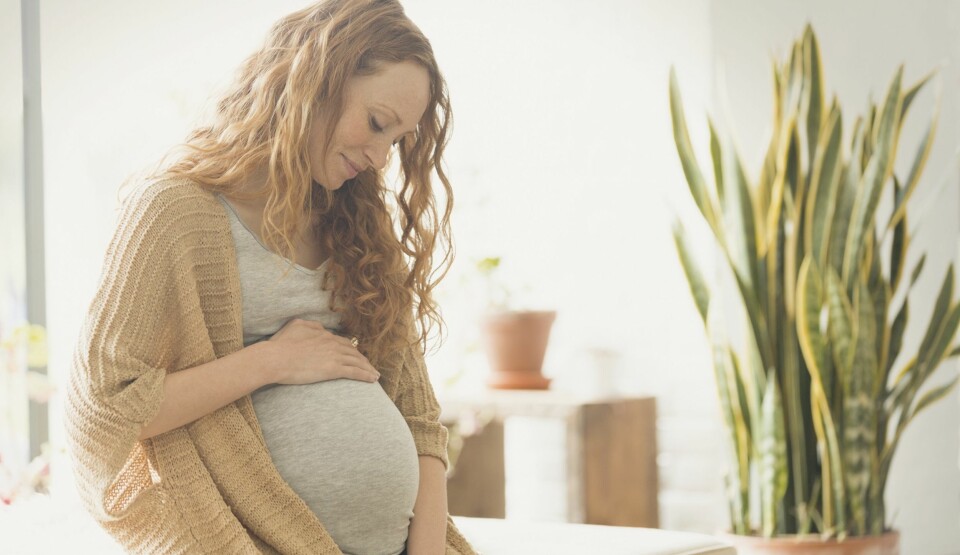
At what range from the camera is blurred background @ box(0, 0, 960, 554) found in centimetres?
301

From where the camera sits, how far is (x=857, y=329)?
2400mm

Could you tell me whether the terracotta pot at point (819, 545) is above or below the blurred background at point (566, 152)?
below

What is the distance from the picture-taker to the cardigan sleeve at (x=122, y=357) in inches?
48.3

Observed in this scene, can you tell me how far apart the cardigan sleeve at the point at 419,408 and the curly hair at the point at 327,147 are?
40 millimetres

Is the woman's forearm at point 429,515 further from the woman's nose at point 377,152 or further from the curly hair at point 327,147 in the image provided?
the woman's nose at point 377,152

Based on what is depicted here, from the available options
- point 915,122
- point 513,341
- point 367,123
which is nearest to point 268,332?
point 367,123

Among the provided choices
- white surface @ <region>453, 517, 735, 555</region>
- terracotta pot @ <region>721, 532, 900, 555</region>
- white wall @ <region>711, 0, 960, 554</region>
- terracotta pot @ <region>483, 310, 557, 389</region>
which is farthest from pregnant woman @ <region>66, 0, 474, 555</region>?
white wall @ <region>711, 0, 960, 554</region>

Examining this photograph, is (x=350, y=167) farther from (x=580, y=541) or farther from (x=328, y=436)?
(x=580, y=541)

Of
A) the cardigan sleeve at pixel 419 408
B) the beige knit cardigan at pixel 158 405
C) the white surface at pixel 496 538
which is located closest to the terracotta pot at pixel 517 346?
the white surface at pixel 496 538

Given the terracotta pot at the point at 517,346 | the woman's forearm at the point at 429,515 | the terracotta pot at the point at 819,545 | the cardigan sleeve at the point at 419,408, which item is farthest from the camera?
the terracotta pot at the point at 517,346

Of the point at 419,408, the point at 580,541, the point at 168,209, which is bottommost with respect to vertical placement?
the point at 580,541

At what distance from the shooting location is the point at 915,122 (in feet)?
9.80

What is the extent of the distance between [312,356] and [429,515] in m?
0.33

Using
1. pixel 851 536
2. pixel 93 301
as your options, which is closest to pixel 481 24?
pixel 851 536
